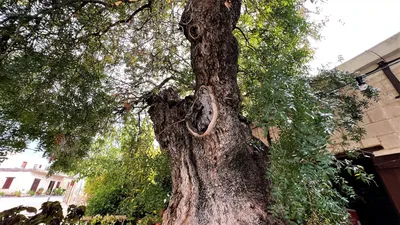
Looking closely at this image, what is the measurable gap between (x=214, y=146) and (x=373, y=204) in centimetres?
333

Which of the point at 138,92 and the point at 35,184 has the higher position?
the point at 138,92

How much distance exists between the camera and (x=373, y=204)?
2883 millimetres

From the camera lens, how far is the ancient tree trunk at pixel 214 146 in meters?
1.64

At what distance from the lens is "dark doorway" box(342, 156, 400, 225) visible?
8.64ft

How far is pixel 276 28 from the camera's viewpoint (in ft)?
9.46

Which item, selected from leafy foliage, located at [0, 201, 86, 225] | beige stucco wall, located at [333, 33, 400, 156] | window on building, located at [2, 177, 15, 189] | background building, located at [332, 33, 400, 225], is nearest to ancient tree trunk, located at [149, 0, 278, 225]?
leafy foliage, located at [0, 201, 86, 225]

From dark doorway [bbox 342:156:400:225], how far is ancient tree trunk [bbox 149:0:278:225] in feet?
6.97

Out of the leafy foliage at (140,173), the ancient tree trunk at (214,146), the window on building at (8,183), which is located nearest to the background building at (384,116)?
the ancient tree trunk at (214,146)

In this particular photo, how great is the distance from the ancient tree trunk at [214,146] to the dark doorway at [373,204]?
6.97 feet

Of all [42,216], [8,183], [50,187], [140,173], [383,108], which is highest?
[383,108]

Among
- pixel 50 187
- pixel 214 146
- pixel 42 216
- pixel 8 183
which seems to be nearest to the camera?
pixel 42 216

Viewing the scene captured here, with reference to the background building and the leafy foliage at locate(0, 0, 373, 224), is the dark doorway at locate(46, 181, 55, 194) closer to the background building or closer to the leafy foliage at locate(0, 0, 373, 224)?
the leafy foliage at locate(0, 0, 373, 224)

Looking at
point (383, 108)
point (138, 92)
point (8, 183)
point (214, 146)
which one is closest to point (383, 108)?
point (383, 108)

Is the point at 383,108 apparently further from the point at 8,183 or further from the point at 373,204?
the point at 8,183
